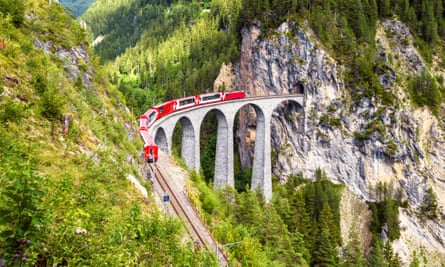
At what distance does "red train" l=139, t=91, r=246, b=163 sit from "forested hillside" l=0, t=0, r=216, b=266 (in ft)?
6.03

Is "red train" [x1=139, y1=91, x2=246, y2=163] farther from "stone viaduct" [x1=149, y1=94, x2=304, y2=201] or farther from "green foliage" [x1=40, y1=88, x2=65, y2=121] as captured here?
"green foliage" [x1=40, y1=88, x2=65, y2=121]

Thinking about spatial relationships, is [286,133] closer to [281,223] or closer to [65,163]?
[281,223]

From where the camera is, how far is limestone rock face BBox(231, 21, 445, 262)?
178ft

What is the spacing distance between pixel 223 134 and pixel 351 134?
24.3 m

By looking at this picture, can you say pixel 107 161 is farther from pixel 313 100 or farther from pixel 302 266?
pixel 313 100

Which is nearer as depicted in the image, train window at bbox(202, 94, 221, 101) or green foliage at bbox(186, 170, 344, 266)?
green foliage at bbox(186, 170, 344, 266)

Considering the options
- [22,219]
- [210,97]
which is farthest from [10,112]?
[210,97]

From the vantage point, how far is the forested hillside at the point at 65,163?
15.4 feet

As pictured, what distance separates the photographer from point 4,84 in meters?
10.2

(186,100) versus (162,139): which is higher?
(186,100)

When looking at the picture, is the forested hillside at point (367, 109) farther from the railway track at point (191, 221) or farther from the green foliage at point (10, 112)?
the green foliage at point (10, 112)

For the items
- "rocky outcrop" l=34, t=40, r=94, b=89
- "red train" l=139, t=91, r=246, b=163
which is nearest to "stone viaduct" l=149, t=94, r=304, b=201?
"red train" l=139, t=91, r=246, b=163

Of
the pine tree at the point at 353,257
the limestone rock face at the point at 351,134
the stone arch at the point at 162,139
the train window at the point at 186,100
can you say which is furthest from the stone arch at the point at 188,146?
the limestone rock face at the point at 351,134

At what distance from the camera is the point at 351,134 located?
186ft
